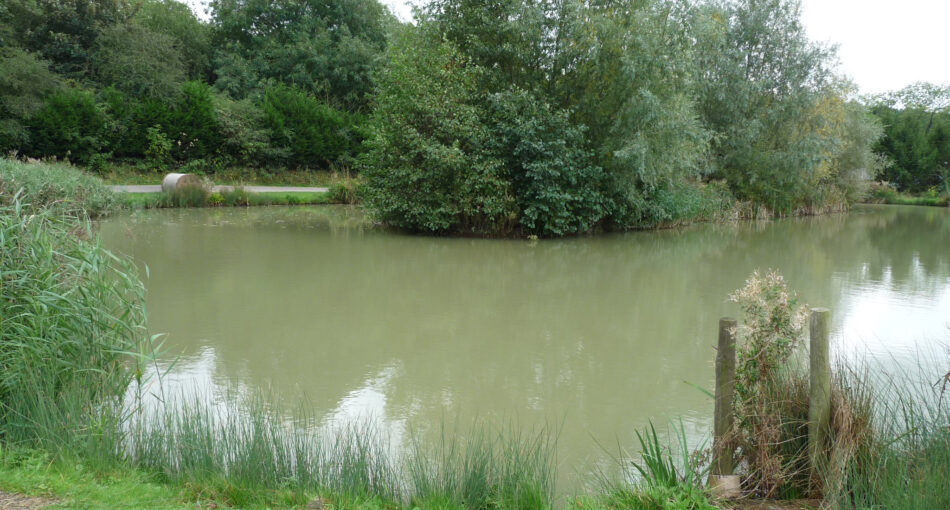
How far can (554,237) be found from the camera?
17.3 m

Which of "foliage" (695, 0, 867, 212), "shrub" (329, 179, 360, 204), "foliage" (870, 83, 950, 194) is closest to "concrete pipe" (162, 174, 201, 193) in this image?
"shrub" (329, 179, 360, 204)

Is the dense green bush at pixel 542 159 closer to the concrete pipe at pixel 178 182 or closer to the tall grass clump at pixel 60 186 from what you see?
the tall grass clump at pixel 60 186

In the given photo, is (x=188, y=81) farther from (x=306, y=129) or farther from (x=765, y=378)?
(x=765, y=378)

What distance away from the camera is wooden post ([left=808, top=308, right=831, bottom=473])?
332cm

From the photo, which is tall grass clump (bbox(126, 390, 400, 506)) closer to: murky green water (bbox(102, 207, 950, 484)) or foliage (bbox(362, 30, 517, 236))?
murky green water (bbox(102, 207, 950, 484))

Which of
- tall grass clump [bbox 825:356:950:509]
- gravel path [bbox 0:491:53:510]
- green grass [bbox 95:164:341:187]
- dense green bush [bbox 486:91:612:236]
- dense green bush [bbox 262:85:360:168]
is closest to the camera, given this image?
gravel path [bbox 0:491:53:510]

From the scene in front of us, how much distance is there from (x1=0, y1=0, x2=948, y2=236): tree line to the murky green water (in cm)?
173

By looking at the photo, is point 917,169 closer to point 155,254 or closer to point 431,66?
point 431,66

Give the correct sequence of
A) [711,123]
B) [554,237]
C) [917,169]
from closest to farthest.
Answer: [554,237] < [711,123] < [917,169]

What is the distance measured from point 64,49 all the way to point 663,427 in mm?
32630

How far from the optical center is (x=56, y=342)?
400cm

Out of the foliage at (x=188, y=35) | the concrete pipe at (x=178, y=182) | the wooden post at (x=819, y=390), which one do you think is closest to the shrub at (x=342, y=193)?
the concrete pipe at (x=178, y=182)

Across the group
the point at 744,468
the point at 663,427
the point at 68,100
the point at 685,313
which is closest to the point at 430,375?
the point at 663,427

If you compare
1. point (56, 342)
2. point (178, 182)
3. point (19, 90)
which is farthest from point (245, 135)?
point (56, 342)
